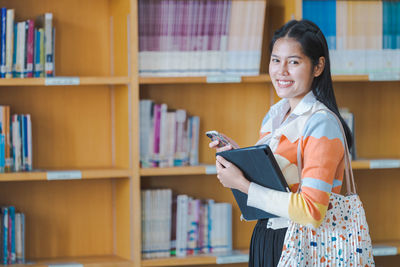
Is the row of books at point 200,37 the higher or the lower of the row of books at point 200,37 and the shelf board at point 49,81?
the higher

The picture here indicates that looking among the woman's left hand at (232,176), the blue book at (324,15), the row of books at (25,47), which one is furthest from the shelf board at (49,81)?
the woman's left hand at (232,176)

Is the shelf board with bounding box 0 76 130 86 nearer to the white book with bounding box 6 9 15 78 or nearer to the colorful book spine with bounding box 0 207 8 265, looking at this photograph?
the white book with bounding box 6 9 15 78

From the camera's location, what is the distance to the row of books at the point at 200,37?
9.02 feet

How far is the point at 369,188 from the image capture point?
127 inches

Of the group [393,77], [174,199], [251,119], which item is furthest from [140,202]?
[393,77]

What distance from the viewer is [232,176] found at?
1.71 meters

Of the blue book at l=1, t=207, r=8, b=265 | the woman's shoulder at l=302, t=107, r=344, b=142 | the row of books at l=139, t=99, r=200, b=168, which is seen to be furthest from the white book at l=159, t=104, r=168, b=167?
the woman's shoulder at l=302, t=107, r=344, b=142

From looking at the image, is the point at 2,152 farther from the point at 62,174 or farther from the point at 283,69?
the point at 283,69

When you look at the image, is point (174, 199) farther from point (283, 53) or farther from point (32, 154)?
point (283, 53)

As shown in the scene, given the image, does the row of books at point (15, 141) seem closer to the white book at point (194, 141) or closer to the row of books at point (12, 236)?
the row of books at point (12, 236)

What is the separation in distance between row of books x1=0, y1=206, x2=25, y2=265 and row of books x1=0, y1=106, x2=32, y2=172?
8.7 inches

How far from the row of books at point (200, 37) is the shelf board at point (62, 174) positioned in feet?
1.59

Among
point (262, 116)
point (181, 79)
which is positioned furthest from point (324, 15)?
point (181, 79)

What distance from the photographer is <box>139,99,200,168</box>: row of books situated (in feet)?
9.16
